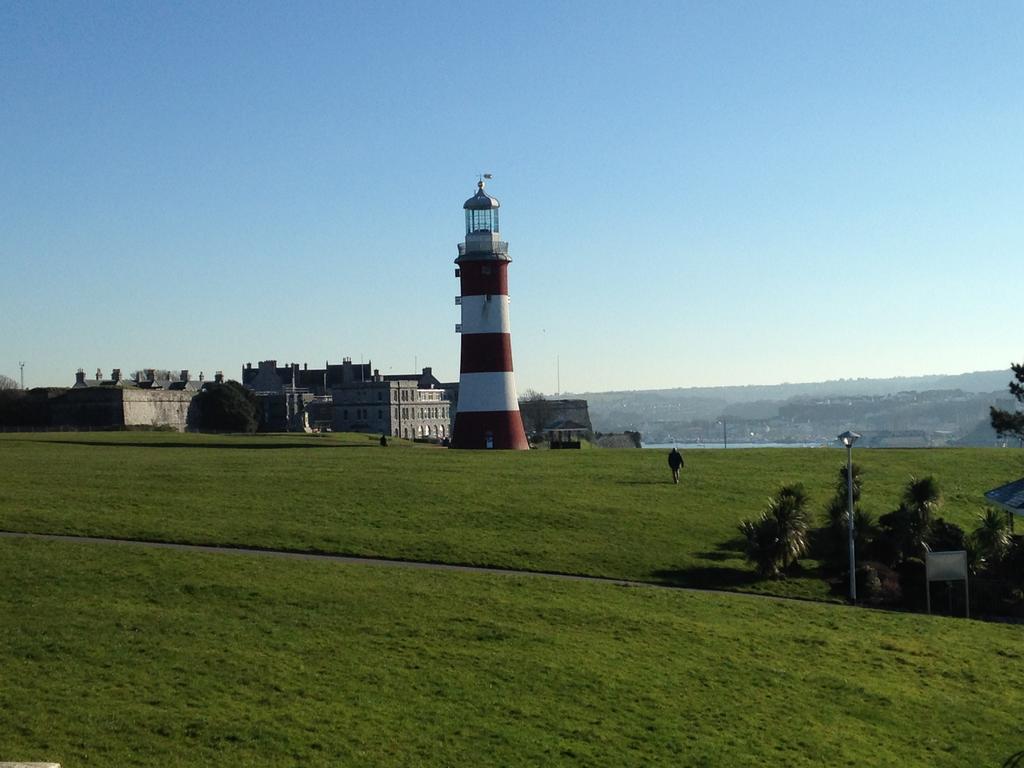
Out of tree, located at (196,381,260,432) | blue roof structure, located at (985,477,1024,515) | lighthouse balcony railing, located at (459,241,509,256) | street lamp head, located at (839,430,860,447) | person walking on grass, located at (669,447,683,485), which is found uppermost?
lighthouse balcony railing, located at (459,241,509,256)

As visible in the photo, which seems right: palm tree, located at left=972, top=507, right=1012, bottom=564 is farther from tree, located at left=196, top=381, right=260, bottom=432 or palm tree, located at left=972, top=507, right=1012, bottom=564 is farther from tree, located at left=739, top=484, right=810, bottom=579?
tree, located at left=196, top=381, right=260, bottom=432

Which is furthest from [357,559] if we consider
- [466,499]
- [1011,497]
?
[1011,497]

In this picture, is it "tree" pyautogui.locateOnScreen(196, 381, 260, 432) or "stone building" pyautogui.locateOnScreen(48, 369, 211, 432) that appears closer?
"stone building" pyautogui.locateOnScreen(48, 369, 211, 432)

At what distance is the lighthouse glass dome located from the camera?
72125 millimetres

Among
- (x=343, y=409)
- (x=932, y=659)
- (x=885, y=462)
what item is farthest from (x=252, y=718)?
(x=343, y=409)

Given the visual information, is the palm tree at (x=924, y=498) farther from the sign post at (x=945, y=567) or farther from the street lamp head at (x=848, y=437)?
the sign post at (x=945, y=567)

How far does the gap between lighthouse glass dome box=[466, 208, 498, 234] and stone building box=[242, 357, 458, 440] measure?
70896mm

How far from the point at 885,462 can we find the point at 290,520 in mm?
34605

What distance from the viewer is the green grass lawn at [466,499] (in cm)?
3588

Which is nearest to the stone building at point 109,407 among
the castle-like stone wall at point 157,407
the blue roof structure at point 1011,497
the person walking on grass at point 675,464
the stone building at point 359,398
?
the castle-like stone wall at point 157,407

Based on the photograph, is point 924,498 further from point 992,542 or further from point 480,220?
point 480,220

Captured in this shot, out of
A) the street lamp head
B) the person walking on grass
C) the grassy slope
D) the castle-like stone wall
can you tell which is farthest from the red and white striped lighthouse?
the castle-like stone wall

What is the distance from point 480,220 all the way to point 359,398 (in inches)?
3017

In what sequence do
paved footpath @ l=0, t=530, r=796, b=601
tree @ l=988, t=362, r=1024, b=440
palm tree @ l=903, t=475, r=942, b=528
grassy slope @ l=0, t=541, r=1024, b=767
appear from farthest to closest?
1. tree @ l=988, t=362, r=1024, b=440
2. palm tree @ l=903, t=475, r=942, b=528
3. paved footpath @ l=0, t=530, r=796, b=601
4. grassy slope @ l=0, t=541, r=1024, b=767
